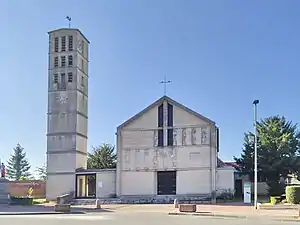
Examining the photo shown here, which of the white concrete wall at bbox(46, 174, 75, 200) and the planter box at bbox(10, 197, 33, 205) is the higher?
the white concrete wall at bbox(46, 174, 75, 200)

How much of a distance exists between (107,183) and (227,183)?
12.1m

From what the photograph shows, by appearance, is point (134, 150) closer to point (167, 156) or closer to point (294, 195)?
point (167, 156)

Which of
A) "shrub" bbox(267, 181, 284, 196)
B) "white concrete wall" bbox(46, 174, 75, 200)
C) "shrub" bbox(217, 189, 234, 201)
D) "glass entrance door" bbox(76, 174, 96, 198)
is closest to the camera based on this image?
"shrub" bbox(217, 189, 234, 201)

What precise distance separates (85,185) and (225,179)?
1458 cm

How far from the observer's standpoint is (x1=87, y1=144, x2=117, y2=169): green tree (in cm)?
6582

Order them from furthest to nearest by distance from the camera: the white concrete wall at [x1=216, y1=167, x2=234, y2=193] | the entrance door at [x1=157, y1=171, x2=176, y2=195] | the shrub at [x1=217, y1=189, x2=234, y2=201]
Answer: the entrance door at [x1=157, y1=171, x2=176, y2=195]
the white concrete wall at [x1=216, y1=167, x2=234, y2=193]
the shrub at [x1=217, y1=189, x2=234, y2=201]

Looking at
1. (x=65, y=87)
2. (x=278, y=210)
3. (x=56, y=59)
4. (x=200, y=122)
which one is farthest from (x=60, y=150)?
(x=278, y=210)

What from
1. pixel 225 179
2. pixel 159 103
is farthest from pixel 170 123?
pixel 225 179

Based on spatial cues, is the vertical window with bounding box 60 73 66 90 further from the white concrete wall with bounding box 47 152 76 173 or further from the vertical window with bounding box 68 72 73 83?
the white concrete wall with bounding box 47 152 76 173

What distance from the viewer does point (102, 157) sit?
66.3 metres

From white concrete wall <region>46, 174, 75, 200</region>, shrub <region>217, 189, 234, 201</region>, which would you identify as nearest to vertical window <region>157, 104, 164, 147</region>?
shrub <region>217, 189, 234, 201</region>

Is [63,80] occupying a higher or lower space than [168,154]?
higher

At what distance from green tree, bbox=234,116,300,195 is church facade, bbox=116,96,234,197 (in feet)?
17.7

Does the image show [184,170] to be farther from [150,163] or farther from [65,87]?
[65,87]
